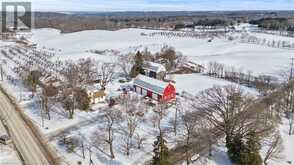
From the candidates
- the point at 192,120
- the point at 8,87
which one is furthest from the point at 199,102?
the point at 8,87

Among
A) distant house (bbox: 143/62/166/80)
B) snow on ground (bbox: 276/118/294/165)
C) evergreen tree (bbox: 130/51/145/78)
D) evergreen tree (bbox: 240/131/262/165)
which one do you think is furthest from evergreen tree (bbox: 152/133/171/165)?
evergreen tree (bbox: 130/51/145/78)

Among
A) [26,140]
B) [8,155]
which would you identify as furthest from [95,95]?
[8,155]

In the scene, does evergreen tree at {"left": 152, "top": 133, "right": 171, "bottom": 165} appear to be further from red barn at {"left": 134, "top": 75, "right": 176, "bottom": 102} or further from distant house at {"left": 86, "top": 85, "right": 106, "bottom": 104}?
distant house at {"left": 86, "top": 85, "right": 106, "bottom": 104}

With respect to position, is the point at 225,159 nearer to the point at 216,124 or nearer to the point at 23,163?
the point at 216,124

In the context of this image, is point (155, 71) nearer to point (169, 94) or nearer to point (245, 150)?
point (169, 94)

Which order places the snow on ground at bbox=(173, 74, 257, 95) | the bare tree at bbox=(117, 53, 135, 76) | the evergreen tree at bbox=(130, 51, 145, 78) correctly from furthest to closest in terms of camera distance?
1. the bare tree at bbox=(117, 53, 135, 76)
2. the evergreen tree at bbox=(130, 51, 145, 78)
3. the snow on ground at bbox=(173, 74, 257, 95)

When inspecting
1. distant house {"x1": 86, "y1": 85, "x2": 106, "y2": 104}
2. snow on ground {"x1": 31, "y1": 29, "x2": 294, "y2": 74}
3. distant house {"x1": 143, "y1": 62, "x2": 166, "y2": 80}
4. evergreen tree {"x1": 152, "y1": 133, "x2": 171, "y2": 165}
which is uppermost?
snow on ground {"x1": 31, "y1": 29, "x2": 294, "y2": 74}

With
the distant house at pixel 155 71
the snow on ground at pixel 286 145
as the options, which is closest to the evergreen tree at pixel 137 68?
the distant house at pixel 155 71
